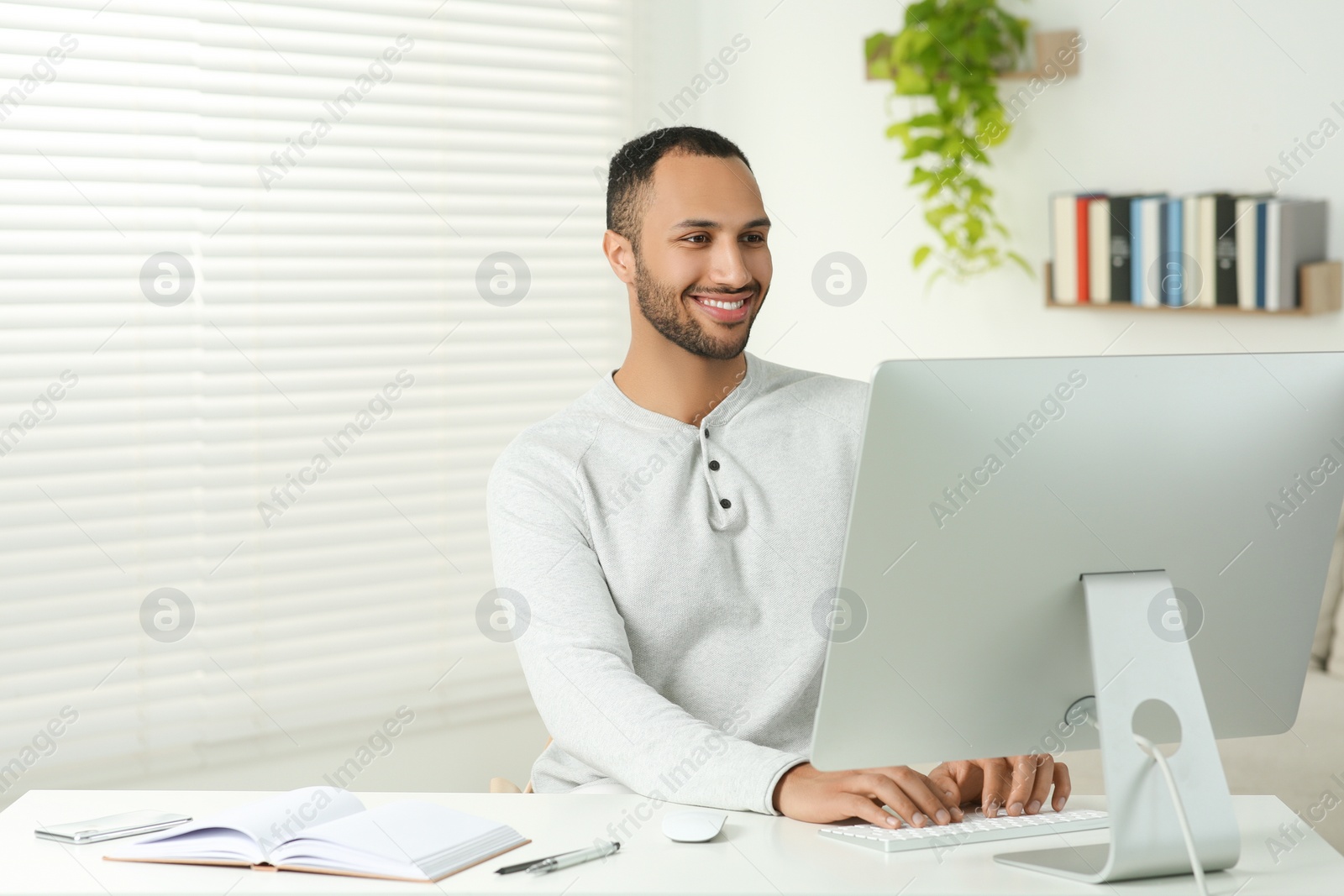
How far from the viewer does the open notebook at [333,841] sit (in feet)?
3.55

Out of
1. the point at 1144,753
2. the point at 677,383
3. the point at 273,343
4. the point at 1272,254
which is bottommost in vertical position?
the point at 1144,753

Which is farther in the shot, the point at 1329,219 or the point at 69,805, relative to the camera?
the point at 1329,219

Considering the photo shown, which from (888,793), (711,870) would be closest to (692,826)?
(711,870)

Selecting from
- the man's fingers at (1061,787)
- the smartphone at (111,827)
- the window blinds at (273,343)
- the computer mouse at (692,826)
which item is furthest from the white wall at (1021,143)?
the smartphone at (111,827)

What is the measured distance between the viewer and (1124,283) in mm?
3238

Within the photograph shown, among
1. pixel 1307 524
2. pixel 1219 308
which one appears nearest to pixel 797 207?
pixel 1219 308

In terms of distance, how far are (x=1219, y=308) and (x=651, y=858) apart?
2.51 metres

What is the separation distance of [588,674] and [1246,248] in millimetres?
2276

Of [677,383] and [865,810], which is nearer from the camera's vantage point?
[865,810]

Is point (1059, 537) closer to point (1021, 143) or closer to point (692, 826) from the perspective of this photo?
point (692, 826)

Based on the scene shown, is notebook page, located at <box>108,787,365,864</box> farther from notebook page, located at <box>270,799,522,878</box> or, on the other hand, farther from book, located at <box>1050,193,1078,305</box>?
book, located at <box>1050,193,1078,305</box>

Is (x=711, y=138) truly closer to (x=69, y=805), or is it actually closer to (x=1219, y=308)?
(x=69, y=805)

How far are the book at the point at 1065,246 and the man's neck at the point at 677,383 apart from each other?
1851mm

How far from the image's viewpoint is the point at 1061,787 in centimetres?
131
